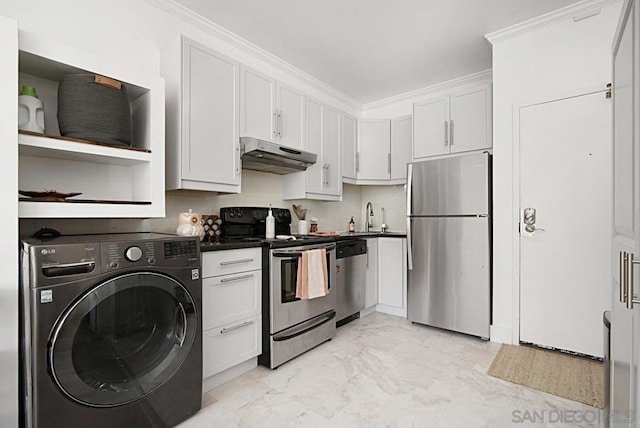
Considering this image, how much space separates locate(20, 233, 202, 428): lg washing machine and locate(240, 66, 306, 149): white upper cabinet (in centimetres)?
132

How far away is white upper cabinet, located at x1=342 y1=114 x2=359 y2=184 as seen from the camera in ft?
12.5

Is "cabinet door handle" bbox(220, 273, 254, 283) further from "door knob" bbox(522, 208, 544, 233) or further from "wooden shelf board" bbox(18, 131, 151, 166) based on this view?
"door knob" bbox(522, 208, 544, 233)

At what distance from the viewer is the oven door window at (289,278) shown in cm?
243

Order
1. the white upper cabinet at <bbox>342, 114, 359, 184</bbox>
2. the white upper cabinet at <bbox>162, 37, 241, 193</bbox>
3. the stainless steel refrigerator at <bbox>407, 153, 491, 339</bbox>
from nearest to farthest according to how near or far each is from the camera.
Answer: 1. the white upper cabinet at <bbox>162, 37, 241, 193</bbox>
2. the stainless steel refrigerator at <bbox>407, 153, 491, 339</bbox>
3. the white upper cabinet at <bbox>342, 114, 359, 184</bbox>

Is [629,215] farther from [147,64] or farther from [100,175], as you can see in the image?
[147,64]

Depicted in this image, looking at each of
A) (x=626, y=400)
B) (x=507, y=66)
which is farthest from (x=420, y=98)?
(x=626, y=400)

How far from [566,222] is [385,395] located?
196 cm

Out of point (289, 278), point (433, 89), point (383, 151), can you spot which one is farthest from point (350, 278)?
point (433, 89)

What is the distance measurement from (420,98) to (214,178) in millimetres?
2905

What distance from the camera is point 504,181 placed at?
9.33 ft

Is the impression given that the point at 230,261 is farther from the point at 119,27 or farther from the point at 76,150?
the point at 119,27

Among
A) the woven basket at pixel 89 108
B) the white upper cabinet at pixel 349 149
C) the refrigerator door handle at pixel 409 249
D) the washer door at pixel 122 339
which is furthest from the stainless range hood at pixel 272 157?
the washer door at pixel 122 339

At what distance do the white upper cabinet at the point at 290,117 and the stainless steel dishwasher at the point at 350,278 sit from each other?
1.10m

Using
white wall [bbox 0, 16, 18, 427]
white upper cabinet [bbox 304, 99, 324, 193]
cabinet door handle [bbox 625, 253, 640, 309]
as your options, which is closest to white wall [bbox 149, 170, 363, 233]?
white upper cabinet [bbox 304, 99, 324, 193]
